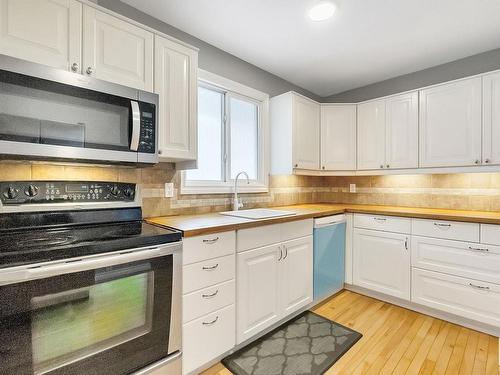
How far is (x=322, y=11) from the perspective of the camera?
180 centimetres

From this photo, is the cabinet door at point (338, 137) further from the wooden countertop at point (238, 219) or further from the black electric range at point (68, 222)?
the black electric range at point (68, 222)

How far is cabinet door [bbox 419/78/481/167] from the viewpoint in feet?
7.28

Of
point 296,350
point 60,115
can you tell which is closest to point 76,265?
point 60,115

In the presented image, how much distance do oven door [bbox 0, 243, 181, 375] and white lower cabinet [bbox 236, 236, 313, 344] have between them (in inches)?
19.3

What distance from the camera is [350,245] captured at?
2.69m

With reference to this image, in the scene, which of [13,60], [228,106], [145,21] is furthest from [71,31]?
[228,106]

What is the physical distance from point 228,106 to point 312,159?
3.69ft

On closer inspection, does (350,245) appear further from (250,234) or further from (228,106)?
(228,106)

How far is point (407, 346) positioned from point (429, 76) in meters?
2.57

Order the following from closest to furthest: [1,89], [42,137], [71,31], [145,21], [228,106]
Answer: [1,89] < [42,137] < [71,31] < [145,21] < [228,106]

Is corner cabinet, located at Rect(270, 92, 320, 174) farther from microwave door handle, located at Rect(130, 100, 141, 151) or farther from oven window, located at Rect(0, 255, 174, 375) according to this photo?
oven window, located at Rect(0, 255, 174, 375)

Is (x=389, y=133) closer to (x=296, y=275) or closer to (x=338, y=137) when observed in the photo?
(x=338, y=137)

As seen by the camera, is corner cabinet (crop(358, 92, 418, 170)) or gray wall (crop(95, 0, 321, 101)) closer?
gray wall (crop(95, 0, 321, 101))

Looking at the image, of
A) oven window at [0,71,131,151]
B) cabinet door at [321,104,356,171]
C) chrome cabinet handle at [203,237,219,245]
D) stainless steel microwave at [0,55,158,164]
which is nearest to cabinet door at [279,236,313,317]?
chrome cabinet handle at [203,237,219,245]
